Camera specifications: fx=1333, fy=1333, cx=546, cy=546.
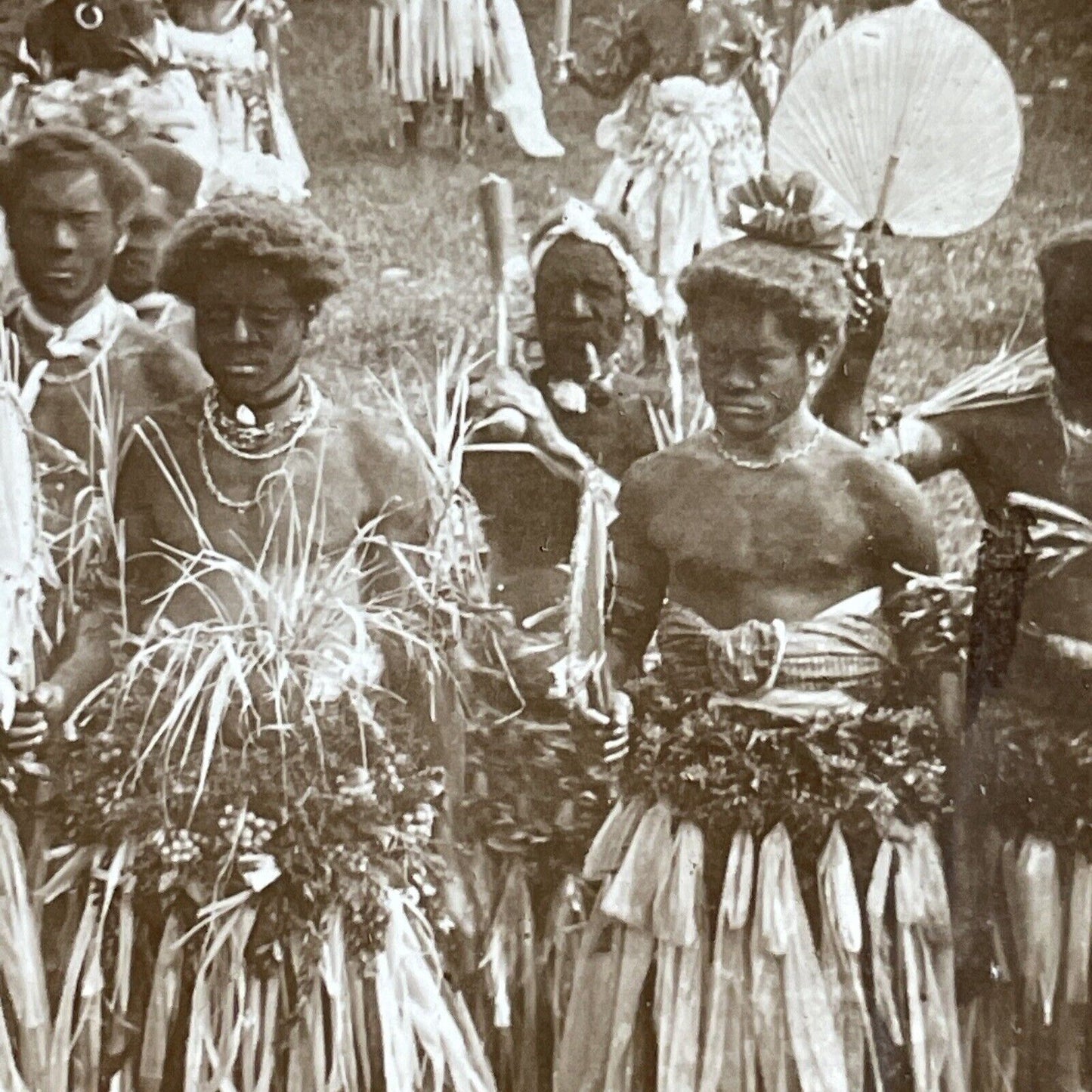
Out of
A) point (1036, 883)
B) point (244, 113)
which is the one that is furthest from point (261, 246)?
point (1036, 883)

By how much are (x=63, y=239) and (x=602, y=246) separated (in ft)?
2.61

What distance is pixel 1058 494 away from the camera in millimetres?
1926

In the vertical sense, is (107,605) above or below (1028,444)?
below

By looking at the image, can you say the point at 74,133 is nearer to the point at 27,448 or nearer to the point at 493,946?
the point at 27,448

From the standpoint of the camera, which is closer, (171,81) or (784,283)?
(784,283)

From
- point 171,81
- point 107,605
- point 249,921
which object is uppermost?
point 171,81

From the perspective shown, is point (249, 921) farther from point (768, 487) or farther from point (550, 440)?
point (768, 487)

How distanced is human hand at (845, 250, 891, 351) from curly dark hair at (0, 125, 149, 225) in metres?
1.05

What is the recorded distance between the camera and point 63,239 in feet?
6.44

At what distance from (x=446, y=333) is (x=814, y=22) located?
27.5 inches

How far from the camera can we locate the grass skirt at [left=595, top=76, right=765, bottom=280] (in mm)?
1942

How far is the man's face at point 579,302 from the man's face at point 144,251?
21.8 inches

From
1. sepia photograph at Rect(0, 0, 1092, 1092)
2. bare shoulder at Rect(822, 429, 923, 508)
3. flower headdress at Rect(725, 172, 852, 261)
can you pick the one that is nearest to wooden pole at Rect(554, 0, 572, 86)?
sepia photograph at Rect(0, 0, 1092, 1092)

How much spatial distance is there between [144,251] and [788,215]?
941 mm
